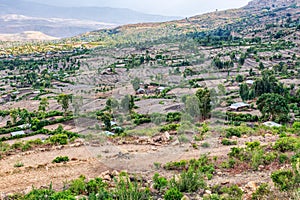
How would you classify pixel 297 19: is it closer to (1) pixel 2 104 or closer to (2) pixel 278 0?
(1) pixel 2 104

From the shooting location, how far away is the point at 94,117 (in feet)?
56.3

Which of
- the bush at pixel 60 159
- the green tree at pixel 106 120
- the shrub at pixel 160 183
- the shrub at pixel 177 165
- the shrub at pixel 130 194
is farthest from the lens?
the green tree at pixel 106 120

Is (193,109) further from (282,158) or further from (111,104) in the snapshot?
(282,158)

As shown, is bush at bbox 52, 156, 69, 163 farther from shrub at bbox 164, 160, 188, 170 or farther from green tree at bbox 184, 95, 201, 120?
green tree at bbox 184, 95, 201, 120

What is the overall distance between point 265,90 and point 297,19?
230ft

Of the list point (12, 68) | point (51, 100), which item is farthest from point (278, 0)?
point (51, 100)

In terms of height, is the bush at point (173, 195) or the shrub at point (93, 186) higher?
the bush at point (173, 195)

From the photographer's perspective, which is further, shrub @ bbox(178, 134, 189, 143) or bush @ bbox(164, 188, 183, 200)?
shrub @ bbox(178, 134, 189, 143)

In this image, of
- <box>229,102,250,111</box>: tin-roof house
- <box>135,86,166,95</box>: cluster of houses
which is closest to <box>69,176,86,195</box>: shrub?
<box>229,102,250,111</box>: tin-roof house

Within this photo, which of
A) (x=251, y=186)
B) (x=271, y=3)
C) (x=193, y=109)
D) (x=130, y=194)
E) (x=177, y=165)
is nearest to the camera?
(x=130, y=194)

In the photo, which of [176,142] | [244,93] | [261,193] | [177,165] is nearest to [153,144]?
[176,142]

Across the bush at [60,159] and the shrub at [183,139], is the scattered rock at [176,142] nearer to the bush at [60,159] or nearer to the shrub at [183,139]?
the shrub at [183,139]

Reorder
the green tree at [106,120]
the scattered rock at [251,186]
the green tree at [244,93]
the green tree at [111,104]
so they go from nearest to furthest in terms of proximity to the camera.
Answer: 1. the scattered rock at [251,186]
2. the green tree at [106,120]
3. the green tree at [111,104]
4. the green tree at [244,93]

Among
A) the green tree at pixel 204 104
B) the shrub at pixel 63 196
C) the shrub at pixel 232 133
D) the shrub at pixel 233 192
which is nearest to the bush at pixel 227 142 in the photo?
the shrub at pixel 232 133
